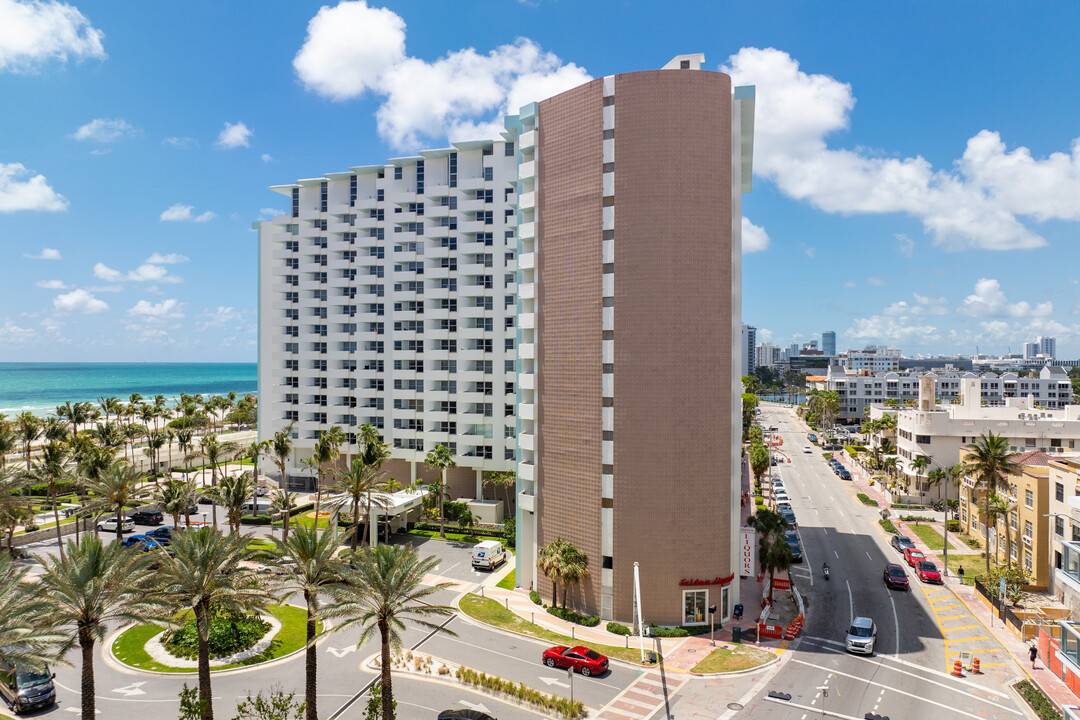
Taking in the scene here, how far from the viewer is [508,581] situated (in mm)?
51969

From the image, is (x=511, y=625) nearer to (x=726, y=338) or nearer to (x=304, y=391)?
(x=726, y=338)

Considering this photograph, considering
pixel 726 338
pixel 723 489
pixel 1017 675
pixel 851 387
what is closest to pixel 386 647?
pixel 723 489

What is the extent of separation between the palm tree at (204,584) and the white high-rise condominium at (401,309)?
43.5 m

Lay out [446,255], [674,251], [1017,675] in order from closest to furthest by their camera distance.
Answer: [1017,675], [674,251], [446,255]

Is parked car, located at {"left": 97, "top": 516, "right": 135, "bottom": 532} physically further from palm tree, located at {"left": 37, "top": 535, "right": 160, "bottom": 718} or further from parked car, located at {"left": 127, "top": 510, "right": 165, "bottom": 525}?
palm tree, located at {"left": 37, "top": 535, "right": 160, "bottom": 718}

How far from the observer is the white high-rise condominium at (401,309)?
75.2 metres

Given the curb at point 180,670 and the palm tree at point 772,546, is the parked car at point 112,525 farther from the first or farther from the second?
the palm tree at point 772,546

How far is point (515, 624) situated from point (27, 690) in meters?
27.0

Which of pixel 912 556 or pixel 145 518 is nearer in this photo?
pixel 912 556

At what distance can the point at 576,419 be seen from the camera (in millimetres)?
45469

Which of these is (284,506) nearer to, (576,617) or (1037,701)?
(576,617)

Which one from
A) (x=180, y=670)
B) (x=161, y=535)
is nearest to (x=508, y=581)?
(x=180, y=670)

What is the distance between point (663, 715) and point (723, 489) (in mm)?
16418

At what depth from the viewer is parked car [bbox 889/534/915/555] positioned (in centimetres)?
6275
